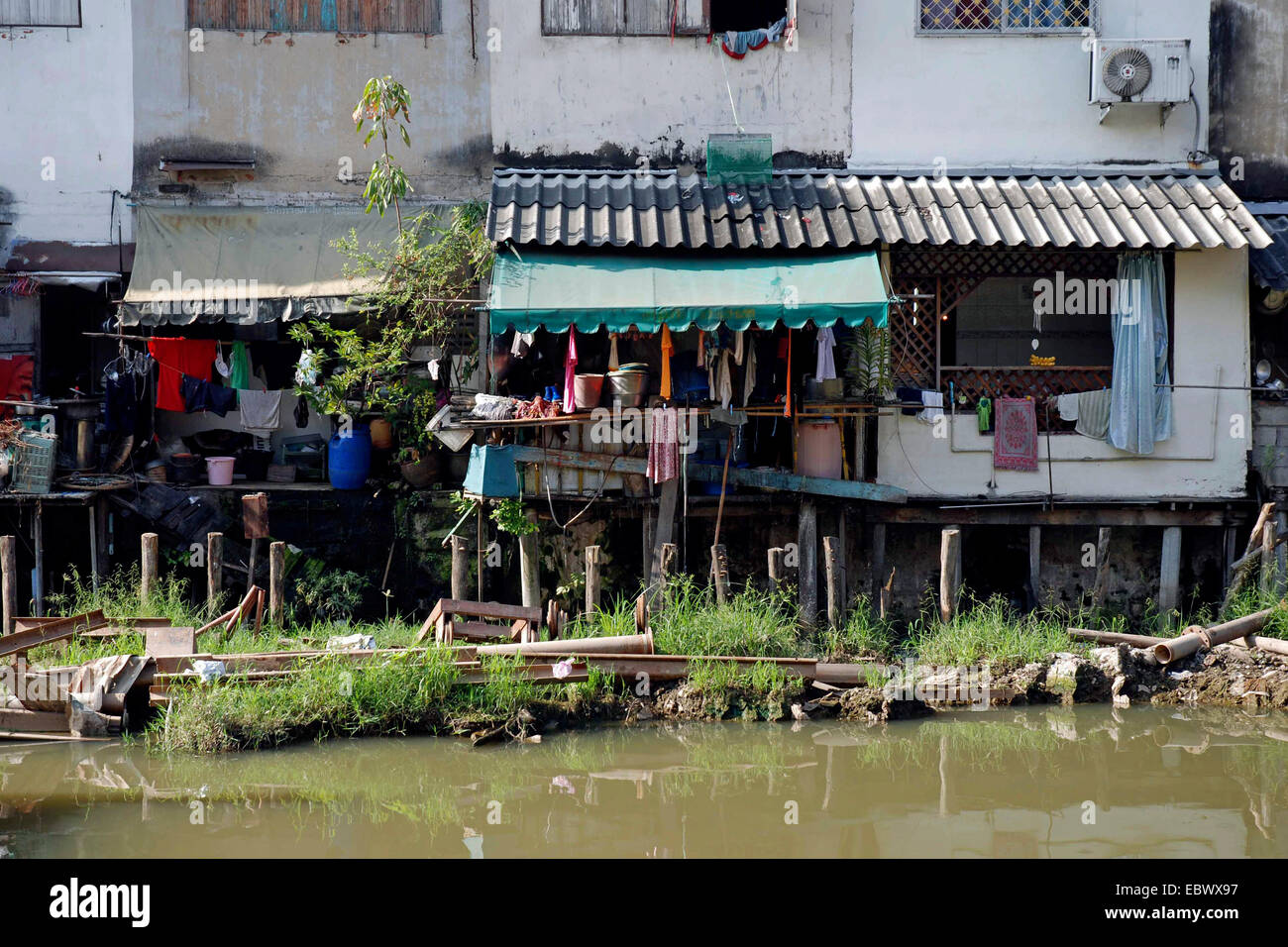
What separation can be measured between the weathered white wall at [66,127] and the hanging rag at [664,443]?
224 inches

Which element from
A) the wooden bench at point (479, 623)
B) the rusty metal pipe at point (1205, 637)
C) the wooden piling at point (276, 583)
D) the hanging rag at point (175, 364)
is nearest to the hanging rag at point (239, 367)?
the hanging rag at point (175, 364)

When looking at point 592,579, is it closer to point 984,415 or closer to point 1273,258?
point 984,415

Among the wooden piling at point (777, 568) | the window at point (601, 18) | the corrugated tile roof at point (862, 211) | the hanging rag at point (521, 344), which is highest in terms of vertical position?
the window at point (601, 18)

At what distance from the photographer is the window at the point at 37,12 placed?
12078 mm

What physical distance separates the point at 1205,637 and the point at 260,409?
8956mm

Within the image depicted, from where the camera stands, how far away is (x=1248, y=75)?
12078 mm

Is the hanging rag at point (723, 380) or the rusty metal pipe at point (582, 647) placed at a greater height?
the hanging rag at point (723, 380)

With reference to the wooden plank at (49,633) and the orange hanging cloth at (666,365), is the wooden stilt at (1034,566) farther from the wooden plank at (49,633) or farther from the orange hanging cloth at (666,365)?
the wooden plank at (49,633)

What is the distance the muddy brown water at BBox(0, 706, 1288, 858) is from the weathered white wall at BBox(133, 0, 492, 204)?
19.3ft

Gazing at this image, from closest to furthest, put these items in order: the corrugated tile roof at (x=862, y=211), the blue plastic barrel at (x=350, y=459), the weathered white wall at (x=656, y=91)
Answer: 1. the corrugated tile roof at (x=862, y=211)
2. the blue plastic barrel at (x=350, y=459)
3. the weathered white wall at (x=656, y=91)

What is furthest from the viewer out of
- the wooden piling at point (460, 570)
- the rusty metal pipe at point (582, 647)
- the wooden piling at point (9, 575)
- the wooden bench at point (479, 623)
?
the wooden piling at point (460, 570)

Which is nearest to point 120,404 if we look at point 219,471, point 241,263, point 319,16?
point 219,471

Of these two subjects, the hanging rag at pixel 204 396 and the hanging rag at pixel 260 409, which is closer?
the hanging rag at pixel 204 396

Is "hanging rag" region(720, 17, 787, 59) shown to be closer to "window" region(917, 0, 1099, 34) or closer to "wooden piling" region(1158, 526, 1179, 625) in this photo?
"window" region(917, 0, 1099, 34)
